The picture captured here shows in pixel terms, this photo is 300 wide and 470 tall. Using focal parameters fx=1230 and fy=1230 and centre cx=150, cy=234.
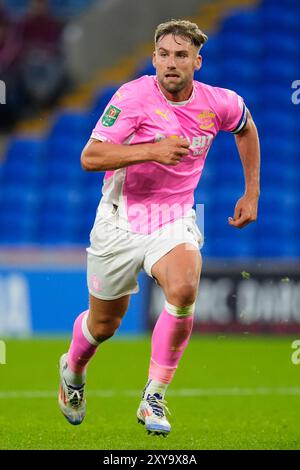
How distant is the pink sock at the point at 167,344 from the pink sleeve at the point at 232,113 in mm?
1019

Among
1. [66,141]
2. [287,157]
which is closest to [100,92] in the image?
[66,141]

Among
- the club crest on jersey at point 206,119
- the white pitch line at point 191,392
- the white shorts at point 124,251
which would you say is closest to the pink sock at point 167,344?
the white shorts at point 124,251

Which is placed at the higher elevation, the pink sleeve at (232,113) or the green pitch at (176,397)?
the pink sleeve at (232,113)

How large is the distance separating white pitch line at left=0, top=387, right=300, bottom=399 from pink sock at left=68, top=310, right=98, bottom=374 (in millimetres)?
1527

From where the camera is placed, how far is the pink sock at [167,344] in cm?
586

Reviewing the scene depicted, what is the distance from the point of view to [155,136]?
5.84m

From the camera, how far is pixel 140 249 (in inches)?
235

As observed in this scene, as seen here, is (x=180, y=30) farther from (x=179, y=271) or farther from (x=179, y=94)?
(x=179, y=271)

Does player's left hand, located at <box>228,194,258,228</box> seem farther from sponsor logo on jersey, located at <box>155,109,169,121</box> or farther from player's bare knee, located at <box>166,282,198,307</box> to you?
sponsor logo on jersey, located at <box>155,109,169,121</box>

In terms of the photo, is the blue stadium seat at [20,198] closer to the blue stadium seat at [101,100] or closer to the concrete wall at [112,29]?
the blue stadium seat at [101,100]

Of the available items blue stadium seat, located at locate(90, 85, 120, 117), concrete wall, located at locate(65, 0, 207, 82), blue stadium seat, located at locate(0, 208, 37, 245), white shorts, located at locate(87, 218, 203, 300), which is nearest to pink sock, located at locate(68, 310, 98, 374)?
white shorts, located at locate(87, 218, 203, 300)

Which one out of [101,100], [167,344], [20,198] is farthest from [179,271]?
[101,100]

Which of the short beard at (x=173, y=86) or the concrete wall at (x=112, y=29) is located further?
the concrete wall at (x=112, y=29)

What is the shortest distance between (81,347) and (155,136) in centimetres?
126
